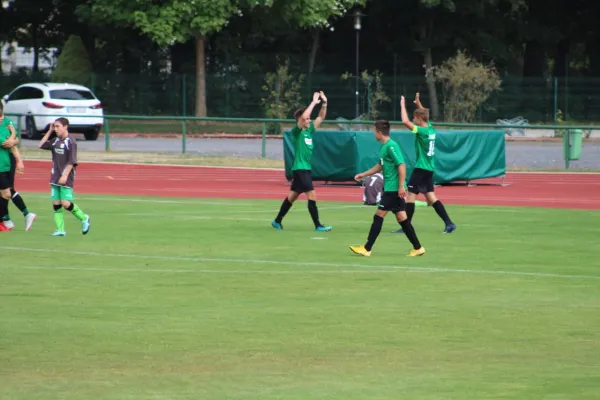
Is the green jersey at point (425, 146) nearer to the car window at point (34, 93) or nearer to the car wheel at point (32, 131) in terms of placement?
the car wheel at point (32, 131)

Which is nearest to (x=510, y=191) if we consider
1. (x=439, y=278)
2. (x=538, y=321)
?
(x=439, y=278)

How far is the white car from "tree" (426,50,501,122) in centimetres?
1522

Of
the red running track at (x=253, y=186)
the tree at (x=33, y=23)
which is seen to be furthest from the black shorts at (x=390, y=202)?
the tree at (x=33, y=23)

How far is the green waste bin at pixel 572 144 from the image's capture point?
113 ft

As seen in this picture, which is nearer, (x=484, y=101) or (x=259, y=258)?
(x=259, y=258)

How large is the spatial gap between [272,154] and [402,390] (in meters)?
30.0

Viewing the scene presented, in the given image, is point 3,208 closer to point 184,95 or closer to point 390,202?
point 390,202

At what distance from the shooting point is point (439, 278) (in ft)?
47.2

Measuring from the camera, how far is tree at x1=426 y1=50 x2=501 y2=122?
52.2 meters

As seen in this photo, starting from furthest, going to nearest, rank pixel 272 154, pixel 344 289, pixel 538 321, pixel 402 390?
pixel 272 154 → pixel 344 289 → pixel 538 321 → pixel 402 390

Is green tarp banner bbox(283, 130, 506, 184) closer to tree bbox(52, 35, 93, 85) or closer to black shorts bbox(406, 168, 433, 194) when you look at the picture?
black shorts bbox(406, 168, 433, 194)

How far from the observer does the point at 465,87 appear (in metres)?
53.0

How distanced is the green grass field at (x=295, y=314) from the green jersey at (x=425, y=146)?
40.4 inches

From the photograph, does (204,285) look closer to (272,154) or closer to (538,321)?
(538,321)
